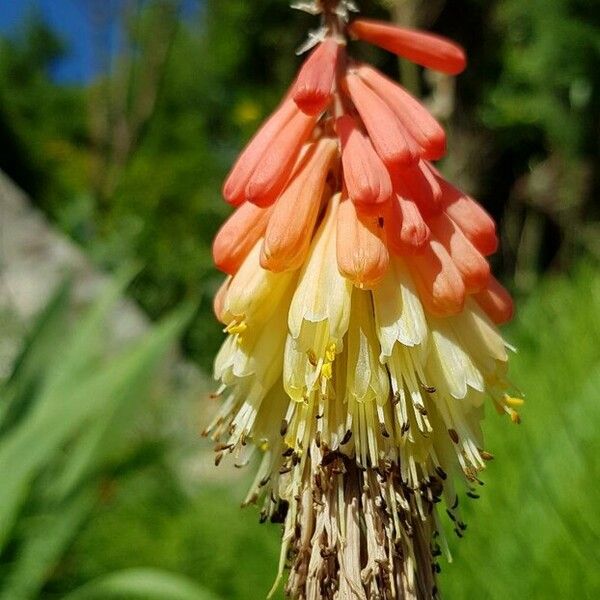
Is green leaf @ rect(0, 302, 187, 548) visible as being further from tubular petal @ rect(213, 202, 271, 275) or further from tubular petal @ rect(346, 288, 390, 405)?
tubular petal @ rect(346, 288, 390, 405)

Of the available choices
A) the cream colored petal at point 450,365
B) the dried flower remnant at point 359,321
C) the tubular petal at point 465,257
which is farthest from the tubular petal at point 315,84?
the cream colored petal at point 450,365

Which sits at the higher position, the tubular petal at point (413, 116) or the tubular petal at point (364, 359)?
the tubular petal at point (413, 116)

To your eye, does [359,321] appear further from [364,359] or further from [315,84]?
[315,84]

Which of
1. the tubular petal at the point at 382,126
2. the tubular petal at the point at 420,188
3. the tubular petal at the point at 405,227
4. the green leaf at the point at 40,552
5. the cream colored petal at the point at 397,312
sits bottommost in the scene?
the green leaf at the point at 40,552

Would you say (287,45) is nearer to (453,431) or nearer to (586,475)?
Result: (586,475)

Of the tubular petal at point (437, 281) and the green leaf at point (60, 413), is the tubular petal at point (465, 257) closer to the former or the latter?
the tubular petal at point (437, 281)

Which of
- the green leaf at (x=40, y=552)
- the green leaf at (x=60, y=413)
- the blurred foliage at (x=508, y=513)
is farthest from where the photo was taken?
the green leaf at (x=40, y=552)

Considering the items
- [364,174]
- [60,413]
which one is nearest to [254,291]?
[364,174]
